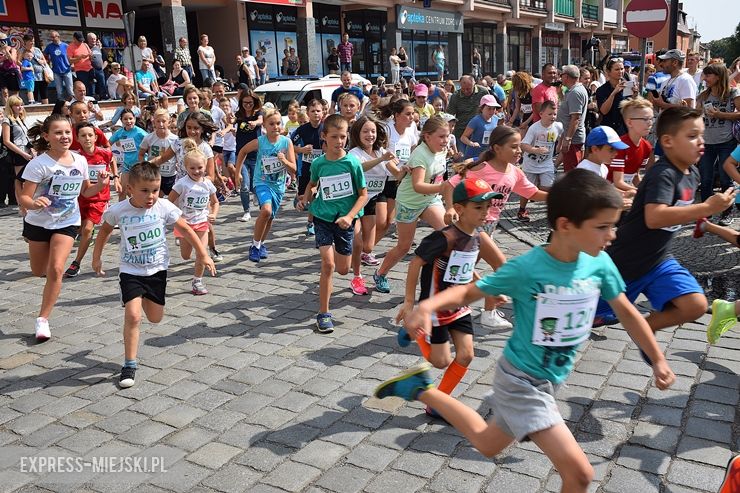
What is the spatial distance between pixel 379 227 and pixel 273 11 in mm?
24082

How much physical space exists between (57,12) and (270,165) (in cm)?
1845

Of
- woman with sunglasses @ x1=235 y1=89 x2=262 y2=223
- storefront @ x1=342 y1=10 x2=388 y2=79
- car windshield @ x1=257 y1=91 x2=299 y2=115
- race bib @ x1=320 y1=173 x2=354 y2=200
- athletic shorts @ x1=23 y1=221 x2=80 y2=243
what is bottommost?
athletic shorts @ x1=23 y1=221 x2=80 y2=243

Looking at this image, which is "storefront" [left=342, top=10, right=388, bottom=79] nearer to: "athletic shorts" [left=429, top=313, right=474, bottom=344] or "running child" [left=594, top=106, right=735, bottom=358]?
"running child" [left=594, top=106, right=735, bottom=358]

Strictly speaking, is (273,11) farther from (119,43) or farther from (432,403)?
(432,403)

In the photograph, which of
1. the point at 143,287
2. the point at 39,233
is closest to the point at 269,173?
the point at 39,233

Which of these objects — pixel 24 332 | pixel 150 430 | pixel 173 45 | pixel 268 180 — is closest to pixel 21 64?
pixel 173 45

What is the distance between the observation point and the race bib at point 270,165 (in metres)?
8.09

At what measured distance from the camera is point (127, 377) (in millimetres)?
4727

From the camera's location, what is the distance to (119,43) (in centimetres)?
2452

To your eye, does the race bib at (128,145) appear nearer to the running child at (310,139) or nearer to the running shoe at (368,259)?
the running child at (310,139)

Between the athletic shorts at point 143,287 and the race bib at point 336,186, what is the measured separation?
5.38ft

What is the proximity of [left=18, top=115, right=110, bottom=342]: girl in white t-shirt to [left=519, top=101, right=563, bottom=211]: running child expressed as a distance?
566 cm

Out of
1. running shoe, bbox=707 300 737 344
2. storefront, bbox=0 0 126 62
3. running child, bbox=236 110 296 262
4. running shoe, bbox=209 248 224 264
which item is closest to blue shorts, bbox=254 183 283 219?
running child, bbox=236 110 296 262

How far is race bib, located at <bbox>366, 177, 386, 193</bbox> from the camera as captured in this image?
288 inches
